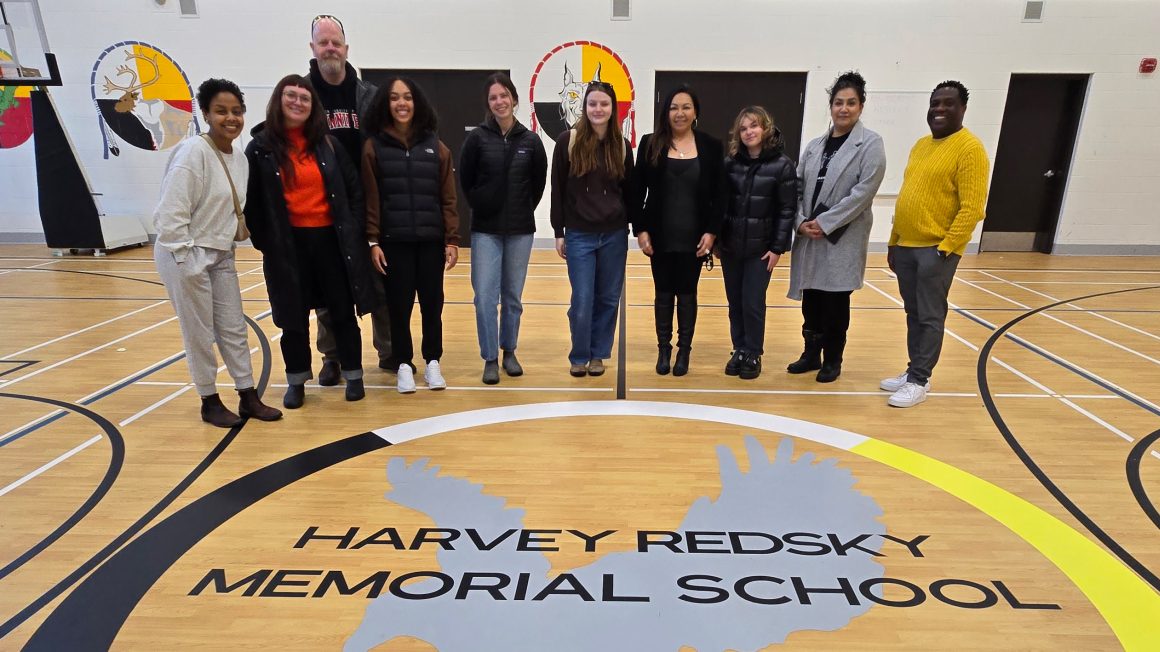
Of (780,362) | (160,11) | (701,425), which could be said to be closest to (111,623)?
(701,425)

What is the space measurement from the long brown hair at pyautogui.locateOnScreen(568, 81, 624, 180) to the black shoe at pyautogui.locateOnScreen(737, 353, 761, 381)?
4.31ft

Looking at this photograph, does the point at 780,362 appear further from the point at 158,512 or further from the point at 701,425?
the point at 158,512

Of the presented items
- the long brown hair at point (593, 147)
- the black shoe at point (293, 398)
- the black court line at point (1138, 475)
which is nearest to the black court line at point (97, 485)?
the black shoe at point (293, 398)

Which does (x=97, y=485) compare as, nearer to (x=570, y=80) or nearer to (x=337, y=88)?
(x=337, y=88)

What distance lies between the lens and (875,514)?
2266 millimetres

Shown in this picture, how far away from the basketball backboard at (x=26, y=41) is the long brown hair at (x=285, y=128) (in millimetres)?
6257

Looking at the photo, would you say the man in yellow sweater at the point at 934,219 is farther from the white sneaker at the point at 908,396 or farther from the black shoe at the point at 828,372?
the black shoe at the point at 828,372

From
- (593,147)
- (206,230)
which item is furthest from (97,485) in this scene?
(593,147)

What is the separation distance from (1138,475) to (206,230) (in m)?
3.97

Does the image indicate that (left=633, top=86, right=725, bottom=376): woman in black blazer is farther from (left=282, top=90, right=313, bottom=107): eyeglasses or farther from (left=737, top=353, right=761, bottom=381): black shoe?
(left=282, top=90, right=313, bottom=107): eyeglasses

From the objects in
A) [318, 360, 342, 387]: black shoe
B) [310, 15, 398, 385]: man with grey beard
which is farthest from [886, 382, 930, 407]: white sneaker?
[318, 360, 342, 387]: black shoe

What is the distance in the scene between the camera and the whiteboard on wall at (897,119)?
289 inches

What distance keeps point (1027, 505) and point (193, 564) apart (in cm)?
292

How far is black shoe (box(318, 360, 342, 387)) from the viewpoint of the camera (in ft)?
11.4
